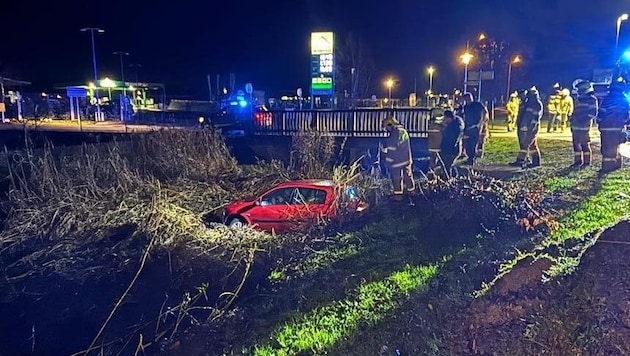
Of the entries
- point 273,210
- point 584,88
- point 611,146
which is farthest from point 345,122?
point 611,146

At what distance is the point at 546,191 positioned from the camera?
28.8 ft

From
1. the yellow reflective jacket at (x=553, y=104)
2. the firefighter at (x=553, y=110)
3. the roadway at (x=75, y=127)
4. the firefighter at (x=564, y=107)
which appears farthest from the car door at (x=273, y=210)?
the firefighter at (x=564, y=107)

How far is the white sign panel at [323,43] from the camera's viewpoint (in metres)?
24.7

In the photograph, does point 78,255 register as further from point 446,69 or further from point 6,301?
point 446,69

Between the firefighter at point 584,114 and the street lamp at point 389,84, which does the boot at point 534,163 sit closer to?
the firefighter at point 584,114

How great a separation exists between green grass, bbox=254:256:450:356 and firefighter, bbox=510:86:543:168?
669 centimetres

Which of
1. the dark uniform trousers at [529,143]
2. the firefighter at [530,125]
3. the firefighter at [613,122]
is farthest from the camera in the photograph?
the dark uniform trousers at [529,143]

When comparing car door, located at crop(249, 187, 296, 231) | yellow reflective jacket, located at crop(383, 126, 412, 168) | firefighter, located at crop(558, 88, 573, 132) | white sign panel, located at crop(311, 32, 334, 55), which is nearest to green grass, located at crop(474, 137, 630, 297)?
yellow reflective jacket, located at crop(383, 126, 412, 168)

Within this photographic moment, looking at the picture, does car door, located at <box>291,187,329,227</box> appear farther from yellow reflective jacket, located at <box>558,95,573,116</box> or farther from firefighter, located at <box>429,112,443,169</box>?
yellow reflective jacket, located at <box>558,95,573,116</box>

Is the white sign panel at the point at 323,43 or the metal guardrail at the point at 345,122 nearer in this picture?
the metal guardrail at the point at 345,122

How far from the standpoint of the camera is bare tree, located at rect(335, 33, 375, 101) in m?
54.8

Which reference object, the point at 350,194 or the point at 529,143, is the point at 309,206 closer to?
the point at 350,194

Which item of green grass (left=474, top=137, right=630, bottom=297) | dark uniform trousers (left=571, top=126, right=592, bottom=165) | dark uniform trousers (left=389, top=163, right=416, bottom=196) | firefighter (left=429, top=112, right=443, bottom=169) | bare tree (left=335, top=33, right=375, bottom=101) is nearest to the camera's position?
green grass (left=474, top=137, right=630, bottom=297)

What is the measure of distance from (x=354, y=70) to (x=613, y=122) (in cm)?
4895
